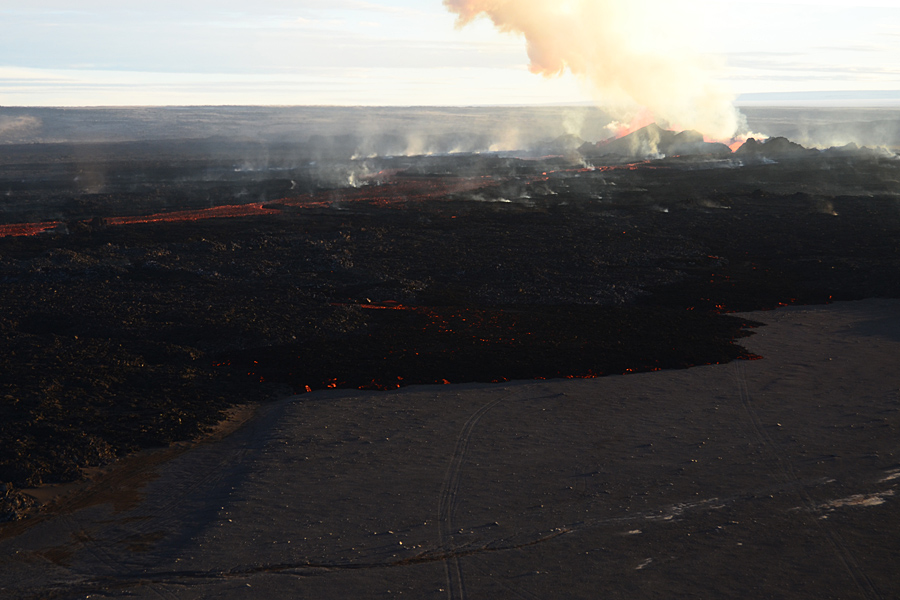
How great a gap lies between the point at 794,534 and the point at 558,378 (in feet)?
27.8

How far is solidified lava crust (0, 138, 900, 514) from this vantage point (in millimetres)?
19125

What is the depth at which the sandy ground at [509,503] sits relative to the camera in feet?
36.2

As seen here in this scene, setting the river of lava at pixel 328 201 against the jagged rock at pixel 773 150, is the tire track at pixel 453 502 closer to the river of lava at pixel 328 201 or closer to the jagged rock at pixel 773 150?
the river of lava at pixel 328 201

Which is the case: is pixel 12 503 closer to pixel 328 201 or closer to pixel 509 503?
pixel 509 503

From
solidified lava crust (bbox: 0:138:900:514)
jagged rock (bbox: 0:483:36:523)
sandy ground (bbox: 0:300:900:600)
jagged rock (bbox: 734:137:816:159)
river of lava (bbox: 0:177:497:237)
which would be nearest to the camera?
sandy ground (bbox: 0:300:900:600)

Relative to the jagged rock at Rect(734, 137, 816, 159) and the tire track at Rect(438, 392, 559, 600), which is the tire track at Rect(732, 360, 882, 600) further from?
the jagged rock at Rect(734, 137, 816, 159)

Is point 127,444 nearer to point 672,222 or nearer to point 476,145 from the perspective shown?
point 672,222

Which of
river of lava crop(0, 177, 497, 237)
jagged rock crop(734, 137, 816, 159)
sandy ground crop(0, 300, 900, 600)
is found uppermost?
jagged rock crop(734, 137, 816, 159)

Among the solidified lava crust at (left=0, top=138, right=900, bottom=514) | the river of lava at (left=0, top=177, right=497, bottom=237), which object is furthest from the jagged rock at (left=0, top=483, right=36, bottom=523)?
the river of lava at (left=0, top=177, right=497, bottom=237)

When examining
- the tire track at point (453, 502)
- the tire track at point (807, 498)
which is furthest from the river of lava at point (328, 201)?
the tire track at point (807, 498)

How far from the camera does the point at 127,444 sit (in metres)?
15.8

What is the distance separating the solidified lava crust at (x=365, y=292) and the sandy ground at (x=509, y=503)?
7.37ft

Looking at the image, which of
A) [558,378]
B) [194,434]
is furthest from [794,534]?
[194,434]

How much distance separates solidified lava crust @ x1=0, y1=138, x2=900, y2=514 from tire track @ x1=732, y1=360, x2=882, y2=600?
3394 millimetres
